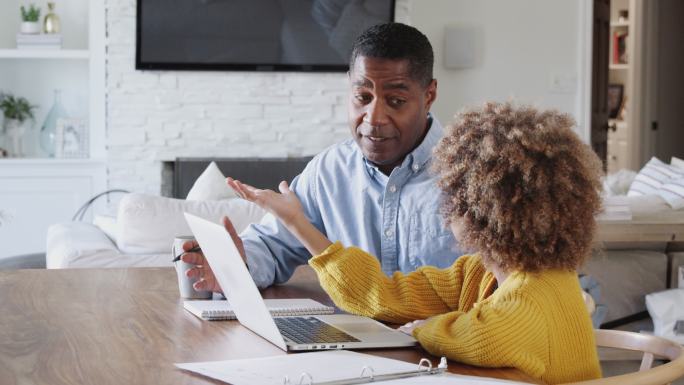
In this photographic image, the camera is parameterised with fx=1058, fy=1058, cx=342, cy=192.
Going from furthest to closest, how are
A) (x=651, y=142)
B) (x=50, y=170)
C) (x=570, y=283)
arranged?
(x=651, y=142)
(x=50, y=170)
(x=570, y=283)

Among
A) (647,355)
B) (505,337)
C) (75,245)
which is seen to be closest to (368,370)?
(505,337)

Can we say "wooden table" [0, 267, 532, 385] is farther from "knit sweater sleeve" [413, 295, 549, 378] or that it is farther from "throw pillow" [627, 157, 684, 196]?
"throw pillow" [627, 157, 684, 196]

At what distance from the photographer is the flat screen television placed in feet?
18.5

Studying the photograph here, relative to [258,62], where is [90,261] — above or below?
below

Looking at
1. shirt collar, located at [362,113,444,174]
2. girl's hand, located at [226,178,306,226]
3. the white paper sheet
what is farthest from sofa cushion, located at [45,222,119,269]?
the white paper sheet

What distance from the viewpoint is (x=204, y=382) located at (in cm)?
114

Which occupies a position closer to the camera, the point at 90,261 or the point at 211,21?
the point at 90,261

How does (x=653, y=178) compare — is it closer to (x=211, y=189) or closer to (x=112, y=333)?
(x=211, y=189)

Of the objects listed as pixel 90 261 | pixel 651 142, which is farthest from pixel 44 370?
pixel 651 142

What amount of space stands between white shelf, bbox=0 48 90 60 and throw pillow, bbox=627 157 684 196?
2.90 m

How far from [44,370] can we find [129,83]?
4.53 metres

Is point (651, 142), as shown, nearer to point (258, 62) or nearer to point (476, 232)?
point (258, 62)

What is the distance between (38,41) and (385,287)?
4502 millimetres

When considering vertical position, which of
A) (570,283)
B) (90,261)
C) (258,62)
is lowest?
(90,261)
